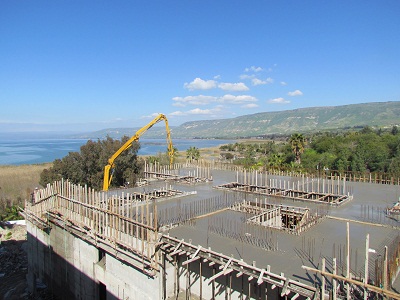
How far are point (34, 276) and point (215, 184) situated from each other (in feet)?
40.5

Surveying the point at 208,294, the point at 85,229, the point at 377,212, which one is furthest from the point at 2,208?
the point at 377,212

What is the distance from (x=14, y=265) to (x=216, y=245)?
18.1 m

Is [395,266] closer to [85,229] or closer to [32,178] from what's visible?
[85,229]

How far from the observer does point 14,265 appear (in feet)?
72.1

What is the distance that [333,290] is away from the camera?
22.0 feet

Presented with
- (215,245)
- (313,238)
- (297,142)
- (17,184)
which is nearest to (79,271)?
(215,245)

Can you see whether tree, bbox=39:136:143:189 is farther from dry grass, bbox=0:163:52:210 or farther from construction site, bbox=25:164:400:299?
construction site, bbox=25:164:400:299

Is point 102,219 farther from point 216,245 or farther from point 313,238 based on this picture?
point 313,238

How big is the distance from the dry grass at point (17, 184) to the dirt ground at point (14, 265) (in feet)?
21.1

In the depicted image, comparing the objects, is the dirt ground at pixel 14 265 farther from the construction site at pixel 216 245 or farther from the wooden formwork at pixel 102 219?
the wooden formwork at pixel 102 219

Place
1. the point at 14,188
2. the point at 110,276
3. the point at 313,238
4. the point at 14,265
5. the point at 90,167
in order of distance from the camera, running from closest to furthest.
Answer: the point at 313,238, the point at 110,276, the point at 14,265, the point at 90,167, the point at 14,188

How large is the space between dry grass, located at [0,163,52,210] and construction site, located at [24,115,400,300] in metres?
19.1

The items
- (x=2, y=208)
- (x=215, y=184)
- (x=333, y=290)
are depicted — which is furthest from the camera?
(x=2, y=208)

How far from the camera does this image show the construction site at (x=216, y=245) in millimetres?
8117
